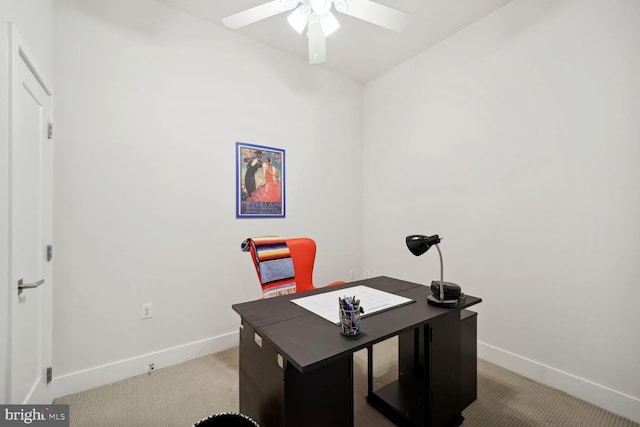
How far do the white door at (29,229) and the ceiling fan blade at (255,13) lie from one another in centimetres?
111

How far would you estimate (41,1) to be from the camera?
167cm

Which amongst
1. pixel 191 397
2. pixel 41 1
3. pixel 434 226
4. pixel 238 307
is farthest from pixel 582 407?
pixel 41 1

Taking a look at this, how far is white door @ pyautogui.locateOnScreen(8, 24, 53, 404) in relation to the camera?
127cm

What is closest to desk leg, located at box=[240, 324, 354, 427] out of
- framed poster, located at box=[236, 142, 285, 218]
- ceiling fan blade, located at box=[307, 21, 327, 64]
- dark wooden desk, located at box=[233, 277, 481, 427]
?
dark wooden desk, located at box=[233, 277, 481, 427]

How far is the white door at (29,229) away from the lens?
4.16 ft

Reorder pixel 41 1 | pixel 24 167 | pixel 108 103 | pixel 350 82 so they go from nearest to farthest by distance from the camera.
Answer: pixel 24 167 → pixel 41 1 → pixel 108 103 → pixel 350 82

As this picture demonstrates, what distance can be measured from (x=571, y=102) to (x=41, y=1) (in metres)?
3.56

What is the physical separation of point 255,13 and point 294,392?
2215 mm

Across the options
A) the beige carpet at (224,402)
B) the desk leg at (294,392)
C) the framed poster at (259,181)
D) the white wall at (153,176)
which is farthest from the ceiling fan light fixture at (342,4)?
the beige carpet at (224,402)

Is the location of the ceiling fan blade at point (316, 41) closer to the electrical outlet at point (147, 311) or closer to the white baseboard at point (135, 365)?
the electrical outlet at point (147, 311)

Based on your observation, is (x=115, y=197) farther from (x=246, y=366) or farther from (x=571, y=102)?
(x=571, y=102)

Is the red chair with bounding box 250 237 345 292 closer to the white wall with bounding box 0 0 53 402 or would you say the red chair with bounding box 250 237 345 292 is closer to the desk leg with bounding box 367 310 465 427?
the desk leg with bounding box 367 310 465 427

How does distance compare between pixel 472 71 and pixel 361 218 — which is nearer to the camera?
pixel 472 71

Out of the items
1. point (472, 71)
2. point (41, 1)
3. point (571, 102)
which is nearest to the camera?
point (41, 1)
